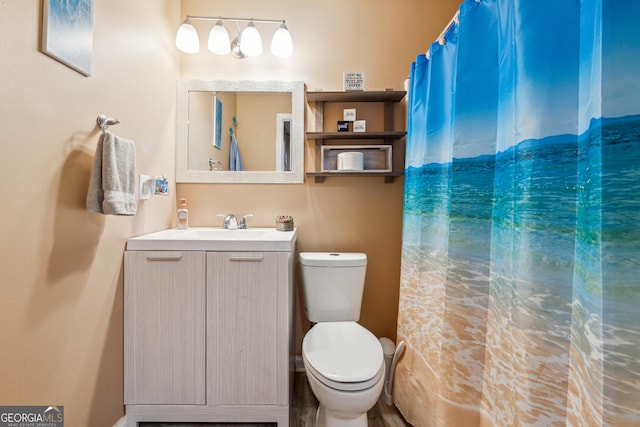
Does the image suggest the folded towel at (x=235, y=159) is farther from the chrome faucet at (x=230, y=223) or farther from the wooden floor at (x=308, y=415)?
the wooden floor at (x=308, y=415)

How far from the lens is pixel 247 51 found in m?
1.74

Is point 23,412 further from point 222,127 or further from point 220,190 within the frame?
point 222,127

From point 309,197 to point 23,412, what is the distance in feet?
4.99

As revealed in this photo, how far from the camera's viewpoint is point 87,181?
1.08 m

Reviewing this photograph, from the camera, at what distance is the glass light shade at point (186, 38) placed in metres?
1.69

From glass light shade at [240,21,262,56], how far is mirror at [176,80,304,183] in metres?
0.23

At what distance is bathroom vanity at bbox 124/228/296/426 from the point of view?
128cm

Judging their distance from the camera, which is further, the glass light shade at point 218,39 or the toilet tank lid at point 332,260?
the glass light shade at point 218,39

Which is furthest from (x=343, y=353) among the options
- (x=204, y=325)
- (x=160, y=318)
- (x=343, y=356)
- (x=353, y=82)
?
(x=353, y=82)

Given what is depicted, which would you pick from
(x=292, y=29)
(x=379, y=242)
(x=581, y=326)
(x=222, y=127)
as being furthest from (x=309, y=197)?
(x=581, y=326)

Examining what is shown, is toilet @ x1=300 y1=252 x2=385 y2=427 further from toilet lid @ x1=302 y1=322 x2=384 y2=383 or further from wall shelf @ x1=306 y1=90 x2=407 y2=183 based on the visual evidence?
wall shelf @ x1=306 y1=90 x2=407 y2=183

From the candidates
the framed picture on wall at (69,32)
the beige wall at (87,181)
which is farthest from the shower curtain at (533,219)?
the framed picture on wall at (69,32)

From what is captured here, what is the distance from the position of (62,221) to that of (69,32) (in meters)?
0.66

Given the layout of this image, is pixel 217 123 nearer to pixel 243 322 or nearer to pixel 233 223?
pixel 233 223
